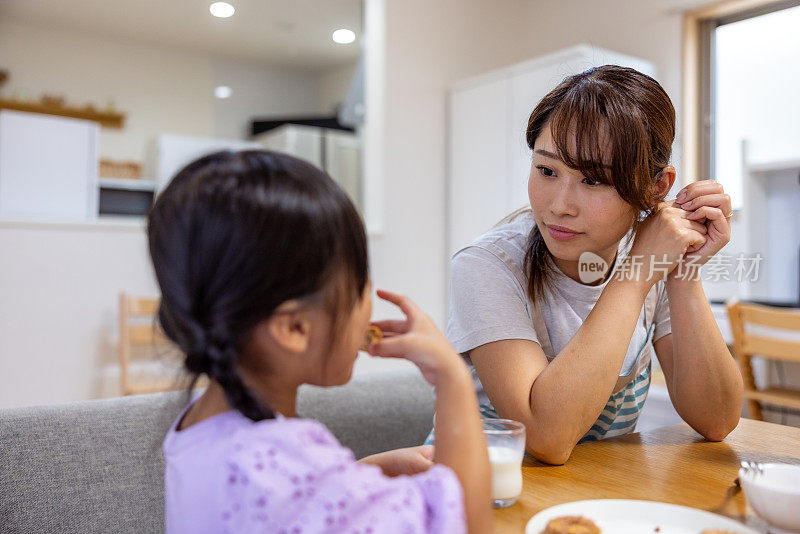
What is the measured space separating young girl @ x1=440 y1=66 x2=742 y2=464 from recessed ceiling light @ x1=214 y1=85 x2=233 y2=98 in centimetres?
607

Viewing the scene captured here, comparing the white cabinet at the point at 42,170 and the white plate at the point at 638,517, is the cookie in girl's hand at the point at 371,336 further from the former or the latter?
the white cabinet at the point at 42,170

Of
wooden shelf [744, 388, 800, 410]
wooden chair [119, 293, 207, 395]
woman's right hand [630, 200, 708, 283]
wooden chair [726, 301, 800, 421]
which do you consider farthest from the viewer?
wooden chair [119, 293, 207, 395]

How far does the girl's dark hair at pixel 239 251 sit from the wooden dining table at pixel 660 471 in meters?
0.30

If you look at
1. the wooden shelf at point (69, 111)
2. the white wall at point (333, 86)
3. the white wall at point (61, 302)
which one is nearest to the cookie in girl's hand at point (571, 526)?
the white wall at point (61, 302)

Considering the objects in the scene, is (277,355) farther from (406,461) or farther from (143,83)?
(143,83)

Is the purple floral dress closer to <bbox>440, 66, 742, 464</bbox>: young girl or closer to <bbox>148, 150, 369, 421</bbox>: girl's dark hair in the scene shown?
<bbox>148, 150, 369, 421</bbox>: girl's dark hair

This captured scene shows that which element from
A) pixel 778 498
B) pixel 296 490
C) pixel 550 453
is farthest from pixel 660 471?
pixel 296 490

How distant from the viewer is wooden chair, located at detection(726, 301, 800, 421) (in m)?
2.07

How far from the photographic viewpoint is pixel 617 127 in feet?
2.93

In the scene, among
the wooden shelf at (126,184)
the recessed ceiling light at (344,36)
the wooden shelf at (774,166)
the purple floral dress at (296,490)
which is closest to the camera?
the purple floral dress at (296,490)

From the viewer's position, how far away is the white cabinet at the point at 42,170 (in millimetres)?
3537

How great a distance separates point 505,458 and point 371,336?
189 millimetres

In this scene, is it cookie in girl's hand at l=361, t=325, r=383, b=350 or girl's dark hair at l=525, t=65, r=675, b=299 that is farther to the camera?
girl's dark hair at l=525, t=65, r=675, b=299

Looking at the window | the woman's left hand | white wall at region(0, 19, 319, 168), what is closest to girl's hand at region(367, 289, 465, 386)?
the woman's left hand
